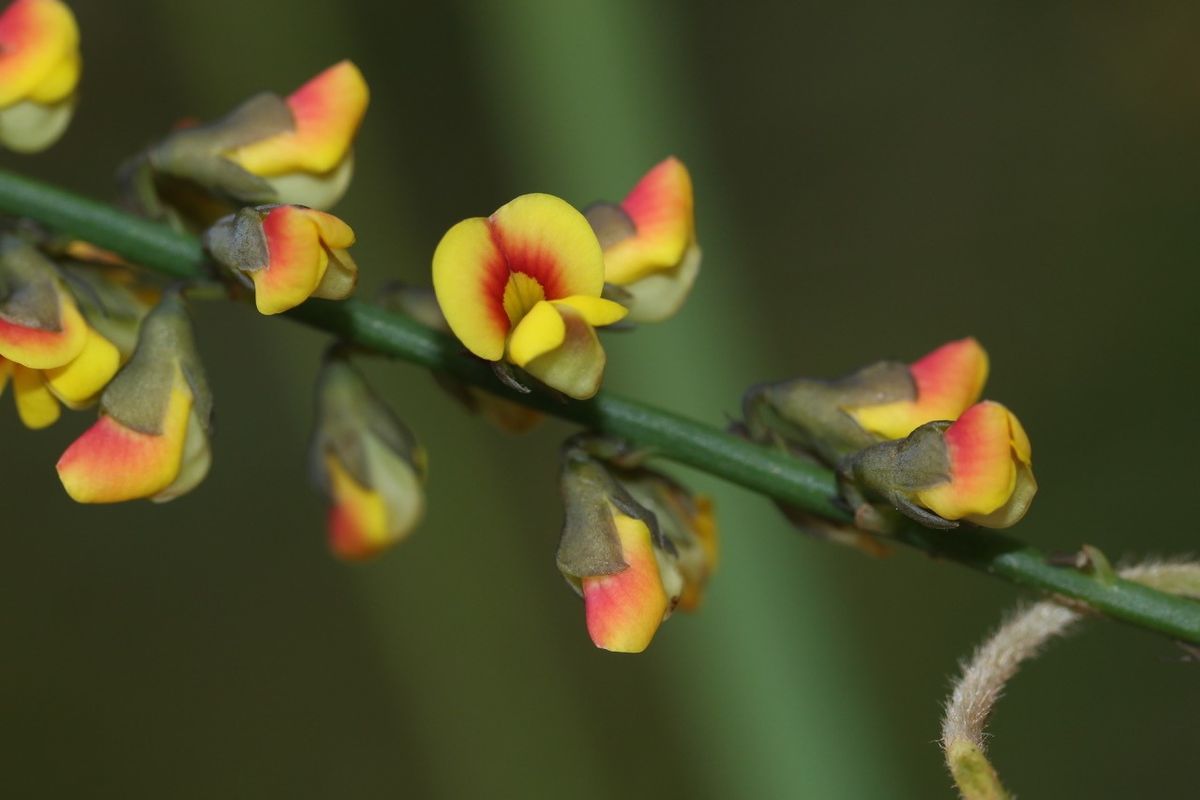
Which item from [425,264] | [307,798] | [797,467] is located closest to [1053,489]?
[425,264]

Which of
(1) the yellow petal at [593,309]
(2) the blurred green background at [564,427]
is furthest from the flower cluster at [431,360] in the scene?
(2) the blurred green background at [564,427]

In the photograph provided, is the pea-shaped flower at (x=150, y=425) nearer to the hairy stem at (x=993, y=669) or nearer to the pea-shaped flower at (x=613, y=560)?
the pea-shaped flower at (x=613, y=560)

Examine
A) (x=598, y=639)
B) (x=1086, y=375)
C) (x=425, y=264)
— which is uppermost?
(x=425, y=264)

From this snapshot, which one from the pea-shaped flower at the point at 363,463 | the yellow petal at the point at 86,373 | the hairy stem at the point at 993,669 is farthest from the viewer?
the pea-shaped flower at the point at 363,463

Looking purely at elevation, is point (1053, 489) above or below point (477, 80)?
below

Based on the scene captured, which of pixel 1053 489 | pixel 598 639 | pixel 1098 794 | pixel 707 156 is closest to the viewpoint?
pixel 598 639

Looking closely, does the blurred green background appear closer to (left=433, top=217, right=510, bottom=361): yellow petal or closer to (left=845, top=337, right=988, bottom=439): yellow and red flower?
(left=845, top=337, right=988, bottom=439): yellow and red flower

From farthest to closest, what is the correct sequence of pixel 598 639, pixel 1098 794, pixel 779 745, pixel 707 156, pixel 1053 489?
pixel 707 156 → pixel 1053 489 → pixel 1098 794 → pixel 779 745 → pixel 598 639

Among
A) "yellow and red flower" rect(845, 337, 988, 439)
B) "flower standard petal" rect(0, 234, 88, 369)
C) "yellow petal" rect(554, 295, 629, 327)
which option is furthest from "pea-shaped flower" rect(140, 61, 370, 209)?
"yellow and red flower" rect(845, 337, 988, 439)

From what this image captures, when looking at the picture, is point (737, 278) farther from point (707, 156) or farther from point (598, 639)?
point (598, 639)
